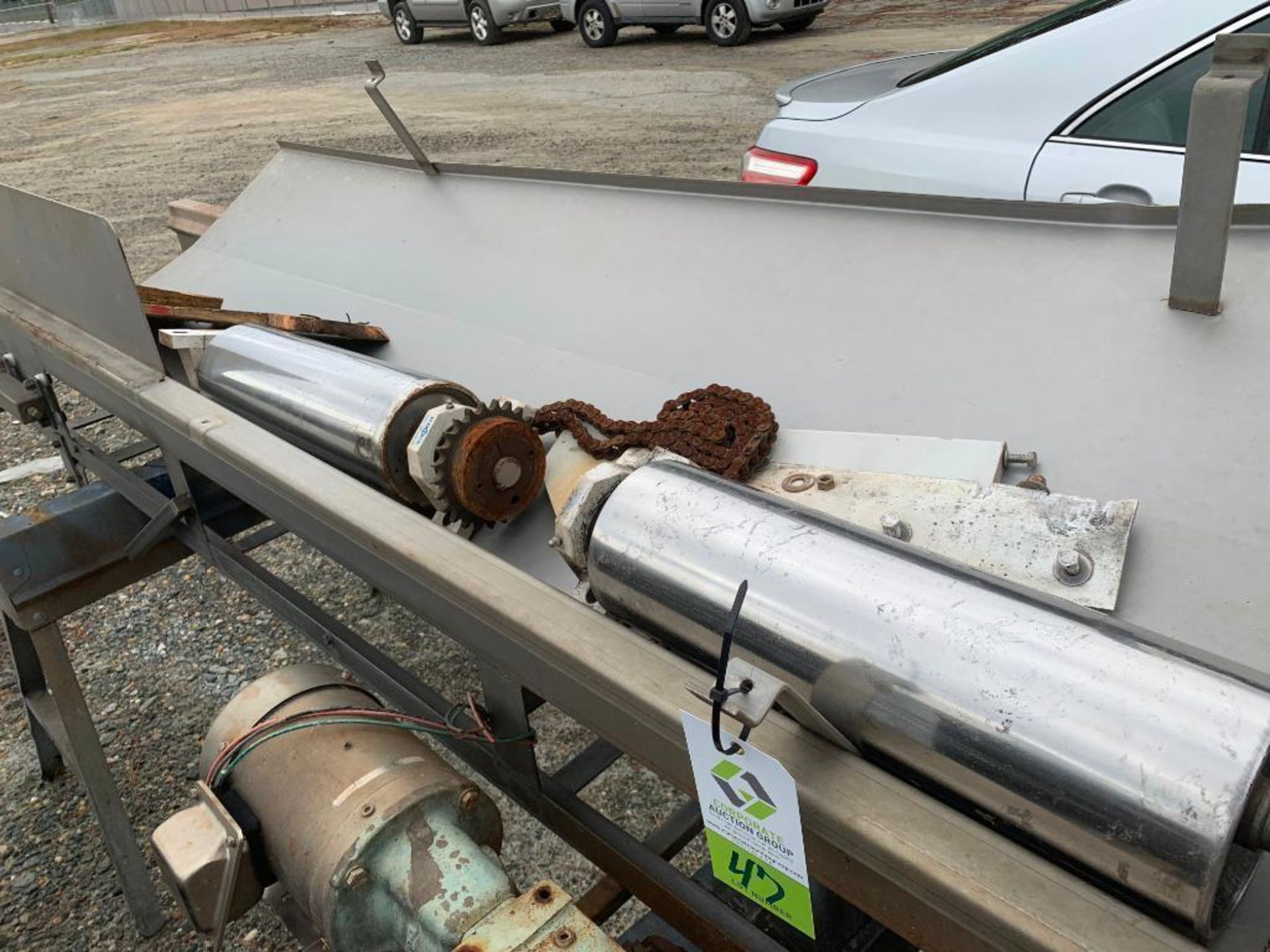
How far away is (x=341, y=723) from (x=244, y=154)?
8.64m

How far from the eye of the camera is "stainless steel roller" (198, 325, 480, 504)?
1.42m

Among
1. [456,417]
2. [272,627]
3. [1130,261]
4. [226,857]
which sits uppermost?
[1130,261]

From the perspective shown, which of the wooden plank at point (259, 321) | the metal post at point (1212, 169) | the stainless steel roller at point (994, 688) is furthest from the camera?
the wooden plank at point (259, 321)

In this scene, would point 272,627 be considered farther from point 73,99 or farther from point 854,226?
point 73,99

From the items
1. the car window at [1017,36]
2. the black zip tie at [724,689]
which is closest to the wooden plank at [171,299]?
the black zip tie at [724,689]

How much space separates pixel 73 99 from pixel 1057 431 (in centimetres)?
1541

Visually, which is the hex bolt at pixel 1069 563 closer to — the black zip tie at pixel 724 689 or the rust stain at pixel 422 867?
the black zip tie at pixel 724 689

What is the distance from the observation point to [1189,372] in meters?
1.30

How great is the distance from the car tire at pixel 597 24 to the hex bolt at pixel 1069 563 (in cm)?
1202

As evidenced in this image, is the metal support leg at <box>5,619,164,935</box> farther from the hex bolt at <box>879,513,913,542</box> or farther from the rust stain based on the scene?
the hex bolt at <box>879,513,913,542</box>

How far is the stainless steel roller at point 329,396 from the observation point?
142 cm

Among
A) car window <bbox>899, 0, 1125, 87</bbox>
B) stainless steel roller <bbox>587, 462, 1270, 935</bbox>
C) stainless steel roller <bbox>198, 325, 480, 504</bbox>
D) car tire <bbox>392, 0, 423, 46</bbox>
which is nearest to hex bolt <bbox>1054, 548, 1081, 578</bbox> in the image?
stainless steel roller <bbox>587, 462, 1270, 935</bbox>

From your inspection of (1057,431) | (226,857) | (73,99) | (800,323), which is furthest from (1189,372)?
(73,99)

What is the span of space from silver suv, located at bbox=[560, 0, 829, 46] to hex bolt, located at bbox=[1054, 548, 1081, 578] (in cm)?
1093
